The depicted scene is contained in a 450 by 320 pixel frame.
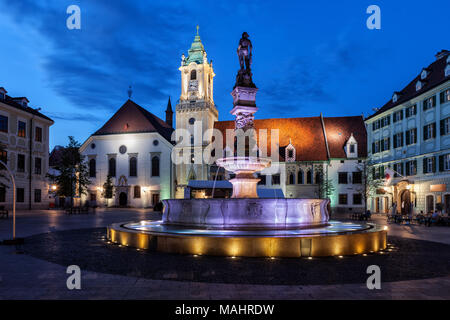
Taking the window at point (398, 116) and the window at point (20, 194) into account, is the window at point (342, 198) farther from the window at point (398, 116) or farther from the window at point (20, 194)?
the window at point (20, 194)

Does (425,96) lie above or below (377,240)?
above

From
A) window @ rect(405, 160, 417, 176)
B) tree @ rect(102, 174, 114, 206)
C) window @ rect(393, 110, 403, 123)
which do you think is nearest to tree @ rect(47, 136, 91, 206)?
tree @ rect(102, 174, 114, 206)

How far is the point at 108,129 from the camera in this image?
205ft

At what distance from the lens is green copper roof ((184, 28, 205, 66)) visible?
6309 cm

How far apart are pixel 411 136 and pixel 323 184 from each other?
14.4 meters

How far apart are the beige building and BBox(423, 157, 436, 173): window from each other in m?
39.8

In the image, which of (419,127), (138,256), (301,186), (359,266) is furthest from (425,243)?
(301,186)

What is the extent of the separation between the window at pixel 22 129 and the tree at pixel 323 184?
Answer: 35.9 metres

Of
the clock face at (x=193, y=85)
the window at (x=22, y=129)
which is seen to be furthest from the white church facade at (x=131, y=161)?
the window at (x=22, y=129)

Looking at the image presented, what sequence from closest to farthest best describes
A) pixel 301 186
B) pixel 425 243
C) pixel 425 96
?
pixel 425 243, pixel 425 96, pixel 301 186

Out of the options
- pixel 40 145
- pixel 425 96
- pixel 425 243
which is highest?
pixel 425 96

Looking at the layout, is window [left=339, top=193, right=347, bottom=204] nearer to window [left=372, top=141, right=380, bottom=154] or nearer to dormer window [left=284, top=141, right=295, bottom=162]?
window [left=372, top=141, right=380, bottom=154]
